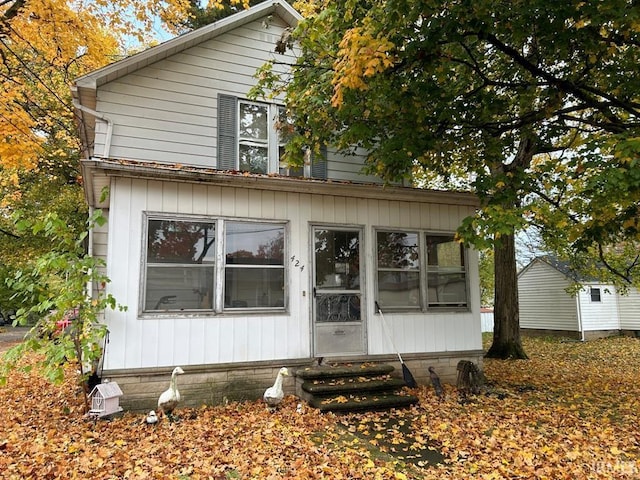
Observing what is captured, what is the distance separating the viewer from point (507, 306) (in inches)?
512

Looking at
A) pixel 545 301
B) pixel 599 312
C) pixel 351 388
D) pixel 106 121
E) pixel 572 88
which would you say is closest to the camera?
pixel 572 88

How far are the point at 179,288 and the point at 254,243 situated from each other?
1395 mm

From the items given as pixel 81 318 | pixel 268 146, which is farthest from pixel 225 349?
pixel 268 146

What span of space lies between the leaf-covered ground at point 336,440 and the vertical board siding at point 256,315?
0.85m

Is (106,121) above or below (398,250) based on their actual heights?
above

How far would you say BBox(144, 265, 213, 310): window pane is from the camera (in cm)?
659

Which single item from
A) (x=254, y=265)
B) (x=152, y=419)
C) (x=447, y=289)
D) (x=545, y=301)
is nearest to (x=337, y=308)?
(x=254, y=265)

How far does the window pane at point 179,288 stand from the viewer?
21.6 feet

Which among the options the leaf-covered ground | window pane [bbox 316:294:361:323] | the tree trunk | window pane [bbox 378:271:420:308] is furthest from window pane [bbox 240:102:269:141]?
the tree trunk

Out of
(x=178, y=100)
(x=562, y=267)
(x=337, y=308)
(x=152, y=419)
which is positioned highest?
(x=178, y=100)

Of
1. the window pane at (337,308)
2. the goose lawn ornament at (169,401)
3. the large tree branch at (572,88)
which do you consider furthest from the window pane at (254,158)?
the large tree branch at (572,88)

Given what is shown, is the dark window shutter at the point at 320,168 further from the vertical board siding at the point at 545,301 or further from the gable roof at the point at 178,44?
the vertical board siding at the point at 545,301

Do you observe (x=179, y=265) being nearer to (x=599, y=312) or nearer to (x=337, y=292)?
(x=337, y=292)

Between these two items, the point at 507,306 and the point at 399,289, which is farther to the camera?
the point at 507,306
